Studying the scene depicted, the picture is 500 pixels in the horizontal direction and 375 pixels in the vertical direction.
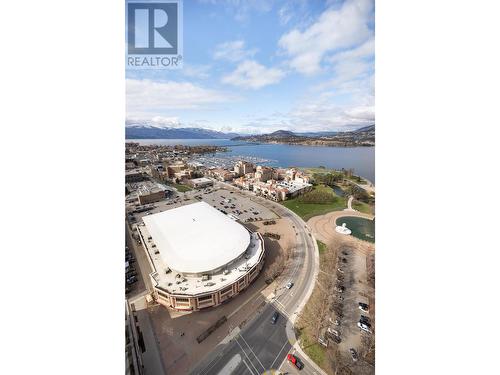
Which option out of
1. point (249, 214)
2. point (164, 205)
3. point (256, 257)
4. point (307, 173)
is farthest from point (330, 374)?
point (307, 173)

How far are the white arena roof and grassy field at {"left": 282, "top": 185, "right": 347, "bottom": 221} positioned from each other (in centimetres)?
434

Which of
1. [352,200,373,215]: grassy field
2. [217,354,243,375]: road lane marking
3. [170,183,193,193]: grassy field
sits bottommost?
[217,354,243,375]: road lane marking

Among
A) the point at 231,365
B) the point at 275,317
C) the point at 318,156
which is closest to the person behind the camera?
the point at 231,365

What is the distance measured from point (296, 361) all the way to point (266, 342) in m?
0.57

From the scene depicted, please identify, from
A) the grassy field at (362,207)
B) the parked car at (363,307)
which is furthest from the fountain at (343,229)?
the parked car at (363,307)

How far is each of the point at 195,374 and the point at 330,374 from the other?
2174 mm

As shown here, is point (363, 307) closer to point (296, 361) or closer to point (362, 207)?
point (296, 361)

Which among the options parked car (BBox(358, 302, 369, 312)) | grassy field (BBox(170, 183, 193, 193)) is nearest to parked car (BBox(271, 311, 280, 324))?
parked car (BBox(358, 302, 369, 312))

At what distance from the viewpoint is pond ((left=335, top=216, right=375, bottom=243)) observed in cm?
693

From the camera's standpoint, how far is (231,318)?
12.1ft

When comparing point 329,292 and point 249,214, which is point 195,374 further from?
point 249,214

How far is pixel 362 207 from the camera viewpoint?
9195 millimetres

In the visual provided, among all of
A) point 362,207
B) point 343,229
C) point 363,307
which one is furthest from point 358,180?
point 363,307

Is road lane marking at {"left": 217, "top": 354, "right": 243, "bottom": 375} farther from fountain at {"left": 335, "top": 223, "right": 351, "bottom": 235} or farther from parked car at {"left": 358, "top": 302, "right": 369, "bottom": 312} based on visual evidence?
fountain at {"left": 335, "top": 223, "right": 351, "bottom": 235}
